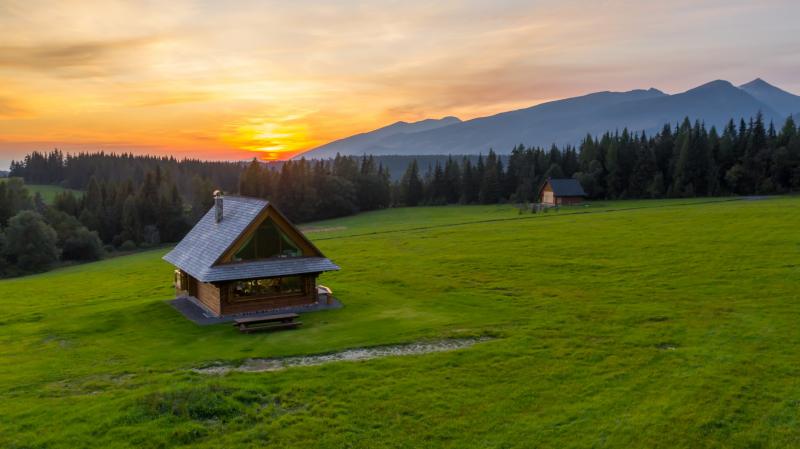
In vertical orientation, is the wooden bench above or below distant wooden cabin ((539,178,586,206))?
below

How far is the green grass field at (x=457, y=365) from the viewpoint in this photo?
1438 cm

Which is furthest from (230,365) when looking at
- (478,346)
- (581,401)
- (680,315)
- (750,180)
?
(750,180)

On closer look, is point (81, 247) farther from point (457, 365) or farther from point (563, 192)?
point (457, 365)

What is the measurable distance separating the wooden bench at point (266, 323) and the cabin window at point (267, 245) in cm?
423

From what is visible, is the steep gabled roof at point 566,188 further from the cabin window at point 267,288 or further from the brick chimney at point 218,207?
the cabin window at point 267,288

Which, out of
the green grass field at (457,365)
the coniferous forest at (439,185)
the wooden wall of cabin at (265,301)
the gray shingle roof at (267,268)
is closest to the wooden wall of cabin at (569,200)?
the coniferous forest at (439,185)

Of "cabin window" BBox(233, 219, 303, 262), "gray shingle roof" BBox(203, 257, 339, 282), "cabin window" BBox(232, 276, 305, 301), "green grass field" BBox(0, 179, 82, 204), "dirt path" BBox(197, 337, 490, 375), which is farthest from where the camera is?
"green grass field" BBox(0, 179, 82, 204)

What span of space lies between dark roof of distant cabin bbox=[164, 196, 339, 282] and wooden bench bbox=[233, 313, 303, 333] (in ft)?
10.1

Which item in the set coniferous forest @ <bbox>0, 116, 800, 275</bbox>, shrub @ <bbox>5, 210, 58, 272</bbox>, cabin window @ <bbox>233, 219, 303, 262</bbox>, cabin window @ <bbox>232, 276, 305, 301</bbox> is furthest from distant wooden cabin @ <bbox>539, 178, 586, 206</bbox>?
shrub @ <bbox>5, 210, 58, 272</bbox>

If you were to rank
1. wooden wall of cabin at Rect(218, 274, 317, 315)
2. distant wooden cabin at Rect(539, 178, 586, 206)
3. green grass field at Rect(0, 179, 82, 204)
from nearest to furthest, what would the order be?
wooden wall of cabin at Rect(218, 274, 317, 315) → distant wooden cabin at Rect(539, 178, 586, 206) → green grass field at Rect(0, 179, 82, 204)

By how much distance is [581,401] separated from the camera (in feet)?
52.9

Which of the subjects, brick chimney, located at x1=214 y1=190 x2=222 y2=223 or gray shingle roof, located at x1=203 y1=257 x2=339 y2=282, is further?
brick chimney, located at x1=214 y1=190 x2=222 y2=223

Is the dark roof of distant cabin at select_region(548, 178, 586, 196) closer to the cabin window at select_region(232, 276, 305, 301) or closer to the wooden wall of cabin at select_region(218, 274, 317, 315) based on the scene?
the wooden wall of cabin at select_region(218, 274, 317, 315)

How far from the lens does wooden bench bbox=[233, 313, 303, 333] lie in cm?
2441
